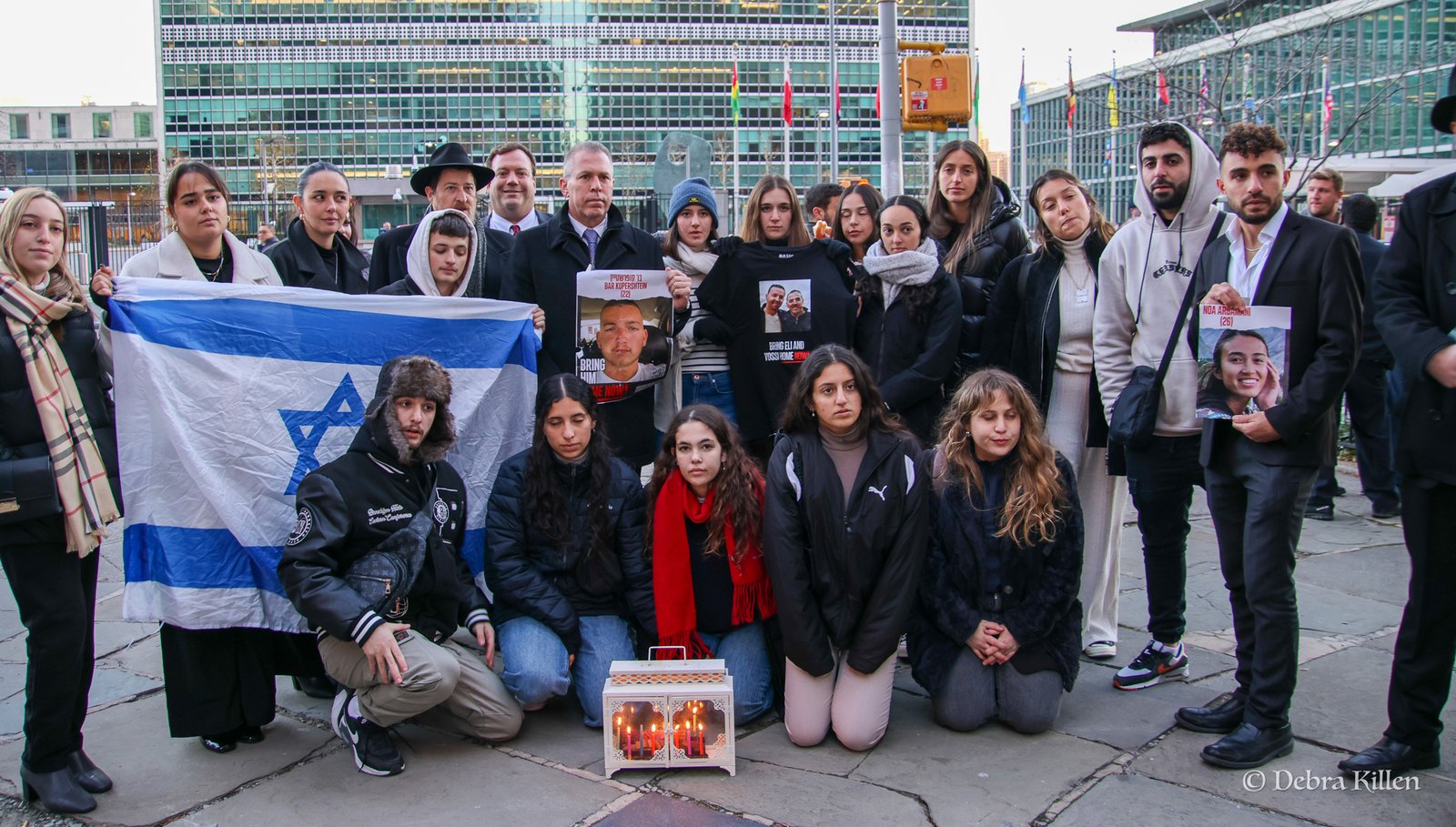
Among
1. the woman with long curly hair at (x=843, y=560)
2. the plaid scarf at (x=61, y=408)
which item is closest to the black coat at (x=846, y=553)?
the woman with long curly hair at (x=843, y=560)

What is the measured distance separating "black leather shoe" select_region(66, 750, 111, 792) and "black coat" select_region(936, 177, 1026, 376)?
3844 millimetres

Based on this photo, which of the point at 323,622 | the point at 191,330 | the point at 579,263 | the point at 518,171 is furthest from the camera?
the point at 518,171

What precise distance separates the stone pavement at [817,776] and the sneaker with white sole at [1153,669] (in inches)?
2.2

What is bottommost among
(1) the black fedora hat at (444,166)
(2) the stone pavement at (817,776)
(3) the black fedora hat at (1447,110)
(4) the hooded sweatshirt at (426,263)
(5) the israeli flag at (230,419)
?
(2) the stone pavement at (817,776)

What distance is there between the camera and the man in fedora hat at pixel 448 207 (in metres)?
5.32

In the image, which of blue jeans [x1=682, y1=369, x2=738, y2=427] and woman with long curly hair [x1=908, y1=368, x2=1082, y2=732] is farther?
blue jeans [x1=682, y1=369, x2=738, y2=427]

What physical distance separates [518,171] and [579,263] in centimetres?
156

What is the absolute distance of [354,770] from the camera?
12.4 feet

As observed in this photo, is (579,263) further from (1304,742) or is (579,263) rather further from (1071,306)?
(1304,742)

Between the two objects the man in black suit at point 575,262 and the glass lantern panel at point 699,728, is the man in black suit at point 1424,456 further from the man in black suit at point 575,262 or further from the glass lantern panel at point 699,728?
the man in black suit at point 575,262

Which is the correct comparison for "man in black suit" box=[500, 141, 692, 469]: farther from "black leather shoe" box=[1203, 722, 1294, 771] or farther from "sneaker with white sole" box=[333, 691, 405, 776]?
"black leather shoe" box=[1203, 722, 1294, 771]

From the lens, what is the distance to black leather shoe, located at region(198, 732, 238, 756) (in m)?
3.94

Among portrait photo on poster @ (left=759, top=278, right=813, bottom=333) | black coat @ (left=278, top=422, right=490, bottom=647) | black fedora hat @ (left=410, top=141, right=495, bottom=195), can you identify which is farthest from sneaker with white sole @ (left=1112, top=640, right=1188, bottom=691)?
black fedora hat @ (left=410, top=141, right=495, bottom=195)

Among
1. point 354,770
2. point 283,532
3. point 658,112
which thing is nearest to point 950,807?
point 354,770
